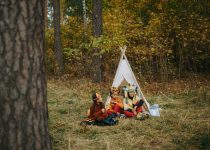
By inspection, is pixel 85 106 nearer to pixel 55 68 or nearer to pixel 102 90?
pixel 102 90

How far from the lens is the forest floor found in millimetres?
6168

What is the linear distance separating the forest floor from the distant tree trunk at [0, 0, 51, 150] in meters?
2.62

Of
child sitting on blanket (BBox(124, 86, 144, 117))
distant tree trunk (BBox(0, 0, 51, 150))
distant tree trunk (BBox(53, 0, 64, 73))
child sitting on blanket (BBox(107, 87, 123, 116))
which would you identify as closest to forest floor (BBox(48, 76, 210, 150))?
child sitting on blanket (BBox(124, 86, 144, 117))

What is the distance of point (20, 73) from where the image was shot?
11.0ft

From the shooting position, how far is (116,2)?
61.2 ft

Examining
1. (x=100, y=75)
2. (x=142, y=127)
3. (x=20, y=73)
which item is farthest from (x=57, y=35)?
(x=20, y=73)

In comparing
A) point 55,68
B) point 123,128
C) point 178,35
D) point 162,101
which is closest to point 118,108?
point 123,128

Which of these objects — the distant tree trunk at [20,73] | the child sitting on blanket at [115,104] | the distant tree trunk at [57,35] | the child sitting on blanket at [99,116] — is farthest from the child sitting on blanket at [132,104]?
the distant tree trunk at [57,35]

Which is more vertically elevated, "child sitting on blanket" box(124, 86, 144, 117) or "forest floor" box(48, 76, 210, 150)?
"child sitting on blanket" box(124, 86, 144, 117)

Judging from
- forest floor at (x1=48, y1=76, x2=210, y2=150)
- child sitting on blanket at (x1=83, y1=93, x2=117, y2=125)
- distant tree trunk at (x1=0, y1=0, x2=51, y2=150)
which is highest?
distant tree trunk at (x1=0, y1=0, x2=51, y2=150)

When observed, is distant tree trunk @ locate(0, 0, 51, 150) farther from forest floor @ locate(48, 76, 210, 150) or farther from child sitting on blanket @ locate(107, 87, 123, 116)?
child sitting on blanket @ locate(107, 87, 123, 116)

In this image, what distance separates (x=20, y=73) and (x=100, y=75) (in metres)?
10.9

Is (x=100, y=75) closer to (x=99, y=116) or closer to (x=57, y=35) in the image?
(x=57, y=35)

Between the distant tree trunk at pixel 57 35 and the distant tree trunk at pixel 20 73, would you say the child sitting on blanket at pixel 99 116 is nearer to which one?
the distant tree trunk at pixel 20 73
